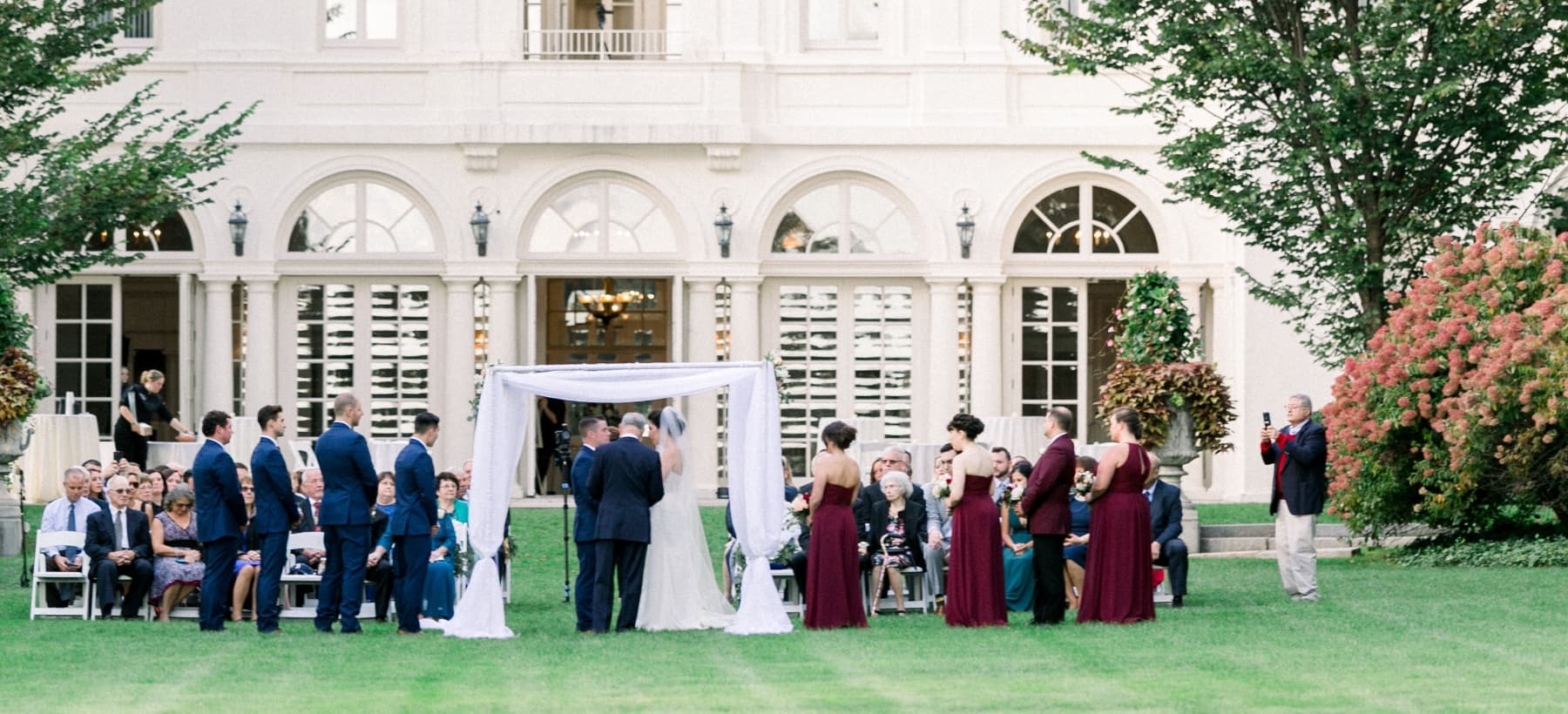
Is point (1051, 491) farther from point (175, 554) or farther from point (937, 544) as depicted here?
point (175, 554)

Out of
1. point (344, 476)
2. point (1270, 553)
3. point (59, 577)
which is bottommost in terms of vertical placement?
point (1270, 553)

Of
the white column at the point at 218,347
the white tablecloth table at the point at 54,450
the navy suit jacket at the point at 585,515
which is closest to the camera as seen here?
the navy suit jacket at the point at 585,515

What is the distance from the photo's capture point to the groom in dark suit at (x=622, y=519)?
1488 cm

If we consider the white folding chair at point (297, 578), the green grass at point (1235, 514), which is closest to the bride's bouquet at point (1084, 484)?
the white folding chair at point (297, 578)

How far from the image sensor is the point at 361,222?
27.9 meters

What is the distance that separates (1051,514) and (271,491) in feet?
16.2

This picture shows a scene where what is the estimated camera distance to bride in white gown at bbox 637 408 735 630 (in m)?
15.4

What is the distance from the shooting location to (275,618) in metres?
15.0

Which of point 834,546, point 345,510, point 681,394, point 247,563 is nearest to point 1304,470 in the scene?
point 834,546

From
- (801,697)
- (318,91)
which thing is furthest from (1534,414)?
(318,91)

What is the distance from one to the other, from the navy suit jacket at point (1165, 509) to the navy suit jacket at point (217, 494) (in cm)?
640

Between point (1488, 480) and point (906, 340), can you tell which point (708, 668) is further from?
point (906, 340)

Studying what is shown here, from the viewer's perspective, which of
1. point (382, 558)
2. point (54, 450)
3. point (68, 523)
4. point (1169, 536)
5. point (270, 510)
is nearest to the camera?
point (270, 510)

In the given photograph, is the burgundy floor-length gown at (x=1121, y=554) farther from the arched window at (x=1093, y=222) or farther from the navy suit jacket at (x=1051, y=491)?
the arched window at (x=1093, y=222)
